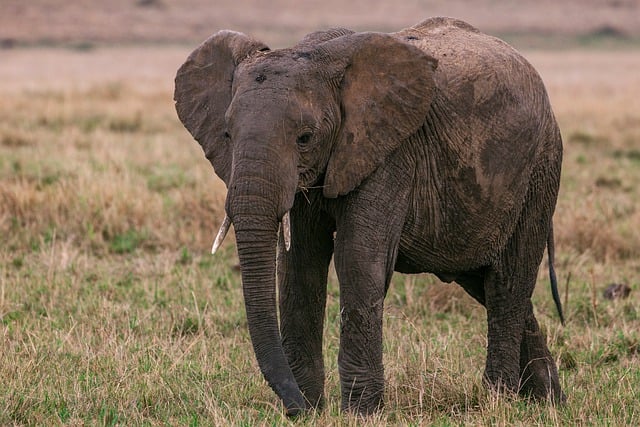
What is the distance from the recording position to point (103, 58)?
4153cm

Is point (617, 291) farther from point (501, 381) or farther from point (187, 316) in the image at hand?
point (187, 316)

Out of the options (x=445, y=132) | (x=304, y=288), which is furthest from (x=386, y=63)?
(x=304, y=288)

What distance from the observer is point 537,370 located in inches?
251

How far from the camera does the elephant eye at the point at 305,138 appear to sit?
194 inches

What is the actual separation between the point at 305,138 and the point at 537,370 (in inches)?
89.7

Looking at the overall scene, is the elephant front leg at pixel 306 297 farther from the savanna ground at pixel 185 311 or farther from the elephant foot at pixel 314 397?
the savanna ground at pixel 185 311

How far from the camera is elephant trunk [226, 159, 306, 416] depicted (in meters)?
4.72

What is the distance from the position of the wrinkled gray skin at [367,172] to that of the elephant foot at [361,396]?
0.4 inches

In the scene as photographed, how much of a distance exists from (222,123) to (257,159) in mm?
618

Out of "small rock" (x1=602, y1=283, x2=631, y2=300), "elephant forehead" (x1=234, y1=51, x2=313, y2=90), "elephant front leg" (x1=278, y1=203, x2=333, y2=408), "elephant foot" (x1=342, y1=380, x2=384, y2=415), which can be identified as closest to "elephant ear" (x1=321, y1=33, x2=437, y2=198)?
"elephant forehead" (x1=234, y1=51, x2=313, y2=90)

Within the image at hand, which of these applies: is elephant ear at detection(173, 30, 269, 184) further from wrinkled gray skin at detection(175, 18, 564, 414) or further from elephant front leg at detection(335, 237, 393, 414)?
elephant front leg at detection(335, 237, 393, 414)

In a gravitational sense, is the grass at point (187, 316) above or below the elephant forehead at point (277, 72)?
below

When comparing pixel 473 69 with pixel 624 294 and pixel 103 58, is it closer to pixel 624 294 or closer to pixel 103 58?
pixel 624 294

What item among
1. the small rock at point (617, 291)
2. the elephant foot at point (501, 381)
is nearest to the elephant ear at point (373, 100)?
the elephant foot at point (501, 381)
